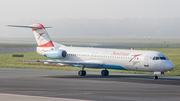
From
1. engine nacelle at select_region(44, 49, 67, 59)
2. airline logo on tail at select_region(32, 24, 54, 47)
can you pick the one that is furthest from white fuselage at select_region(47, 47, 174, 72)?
airline logo on tail at select_region(32, 24, 54, 47)

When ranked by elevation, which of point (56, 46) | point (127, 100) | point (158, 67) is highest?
point (56, 46)

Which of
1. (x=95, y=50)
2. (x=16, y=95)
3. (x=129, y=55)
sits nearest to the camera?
(x=16, y=95)

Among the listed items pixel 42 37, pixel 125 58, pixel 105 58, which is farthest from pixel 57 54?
pixel 125 58

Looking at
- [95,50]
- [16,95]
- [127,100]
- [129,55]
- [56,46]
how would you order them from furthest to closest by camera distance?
[56,46] → [95,50] → [129,55] → [16,95] → [127,100]

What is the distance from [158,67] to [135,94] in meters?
12.4

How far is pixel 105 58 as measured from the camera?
38562mm

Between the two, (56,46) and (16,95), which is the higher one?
(56,46)

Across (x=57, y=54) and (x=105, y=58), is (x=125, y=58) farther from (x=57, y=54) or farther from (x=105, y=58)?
(x=57, y=54)

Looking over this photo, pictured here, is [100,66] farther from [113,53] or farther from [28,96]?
[28,96]

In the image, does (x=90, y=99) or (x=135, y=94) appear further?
(x=135, y=94)

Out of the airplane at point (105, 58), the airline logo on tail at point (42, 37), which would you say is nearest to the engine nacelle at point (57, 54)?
the airplane at point (105, 58)

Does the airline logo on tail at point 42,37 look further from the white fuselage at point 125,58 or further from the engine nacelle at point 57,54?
the white fuselage at point 125,58

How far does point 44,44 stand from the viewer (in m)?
43.8

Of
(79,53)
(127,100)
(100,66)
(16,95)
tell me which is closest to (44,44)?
(79,53)
